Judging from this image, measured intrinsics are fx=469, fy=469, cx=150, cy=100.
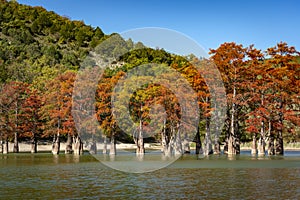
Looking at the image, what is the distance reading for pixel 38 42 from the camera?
146500mm

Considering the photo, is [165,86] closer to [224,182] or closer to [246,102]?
[246,102]

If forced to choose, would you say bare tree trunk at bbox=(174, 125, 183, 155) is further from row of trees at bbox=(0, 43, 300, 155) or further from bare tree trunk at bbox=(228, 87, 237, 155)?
bare tree trunk at bbox=(228, 87, 237, 155)

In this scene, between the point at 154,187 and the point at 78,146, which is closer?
the point at 154,187

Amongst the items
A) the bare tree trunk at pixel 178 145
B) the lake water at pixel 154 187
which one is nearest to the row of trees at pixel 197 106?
the bare tree trunk at pixel 178 145

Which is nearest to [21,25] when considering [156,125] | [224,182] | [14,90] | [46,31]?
[46,31]

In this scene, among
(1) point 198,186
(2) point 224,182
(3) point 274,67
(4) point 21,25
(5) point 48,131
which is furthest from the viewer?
(4) point 21,25

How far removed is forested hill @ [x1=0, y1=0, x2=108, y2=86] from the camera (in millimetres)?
108188

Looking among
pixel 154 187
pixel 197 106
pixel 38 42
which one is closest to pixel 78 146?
pixel 197 106

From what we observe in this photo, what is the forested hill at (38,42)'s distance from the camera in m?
108

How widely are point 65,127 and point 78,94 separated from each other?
5026mm

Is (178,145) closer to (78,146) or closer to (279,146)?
(279,146)

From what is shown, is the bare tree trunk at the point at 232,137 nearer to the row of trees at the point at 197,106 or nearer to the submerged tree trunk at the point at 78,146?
the row of trees at the point at 197,106

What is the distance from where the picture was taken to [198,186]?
74.8 feet

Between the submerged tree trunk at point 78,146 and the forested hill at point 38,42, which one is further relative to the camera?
the forested hill at point 38,42
